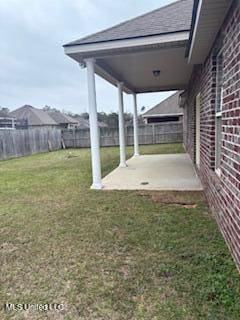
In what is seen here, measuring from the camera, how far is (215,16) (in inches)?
124

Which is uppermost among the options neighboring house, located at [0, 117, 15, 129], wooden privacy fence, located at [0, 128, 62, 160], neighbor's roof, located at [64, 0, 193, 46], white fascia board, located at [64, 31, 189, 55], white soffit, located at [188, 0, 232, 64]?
neighbor's roof, located at [64, 0, 193, 46]

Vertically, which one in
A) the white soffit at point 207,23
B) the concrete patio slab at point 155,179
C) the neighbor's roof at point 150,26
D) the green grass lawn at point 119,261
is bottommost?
the green grass lawn at point 119,261

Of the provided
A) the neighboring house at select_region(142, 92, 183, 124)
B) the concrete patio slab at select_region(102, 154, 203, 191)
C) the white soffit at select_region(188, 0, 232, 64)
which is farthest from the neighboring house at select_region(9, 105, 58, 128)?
the white soffit at select_region(188, 0, 232, 64)

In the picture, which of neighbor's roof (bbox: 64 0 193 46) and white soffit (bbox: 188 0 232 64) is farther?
neighbor's roof (bbox: 64 0 193 46)

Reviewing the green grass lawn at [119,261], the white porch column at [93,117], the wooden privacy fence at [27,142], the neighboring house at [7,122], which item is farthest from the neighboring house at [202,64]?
the neighboring house at [7,122]

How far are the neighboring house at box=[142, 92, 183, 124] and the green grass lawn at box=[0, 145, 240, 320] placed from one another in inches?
801

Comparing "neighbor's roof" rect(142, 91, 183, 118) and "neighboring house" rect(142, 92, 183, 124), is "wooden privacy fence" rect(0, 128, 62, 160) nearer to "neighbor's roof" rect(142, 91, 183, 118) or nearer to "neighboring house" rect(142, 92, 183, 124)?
"neighboring house" rect(142, 92, 183, 124)

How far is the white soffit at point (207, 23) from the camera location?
Answer: 286 cm

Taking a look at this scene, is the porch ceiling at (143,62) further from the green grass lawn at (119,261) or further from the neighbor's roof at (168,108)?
the neighbor's roof at (168,108)

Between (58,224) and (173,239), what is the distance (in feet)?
5.73

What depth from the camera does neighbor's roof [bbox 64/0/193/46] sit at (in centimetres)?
534

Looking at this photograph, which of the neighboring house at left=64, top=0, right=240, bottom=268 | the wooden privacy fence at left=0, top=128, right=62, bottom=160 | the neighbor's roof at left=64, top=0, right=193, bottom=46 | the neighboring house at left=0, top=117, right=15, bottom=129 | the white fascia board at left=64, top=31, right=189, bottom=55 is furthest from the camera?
the neighboring house at left=0, top=117, right=15, bottom=129

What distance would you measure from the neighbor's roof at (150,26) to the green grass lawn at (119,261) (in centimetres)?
315

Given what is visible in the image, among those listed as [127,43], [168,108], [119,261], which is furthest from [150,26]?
[168,108]
